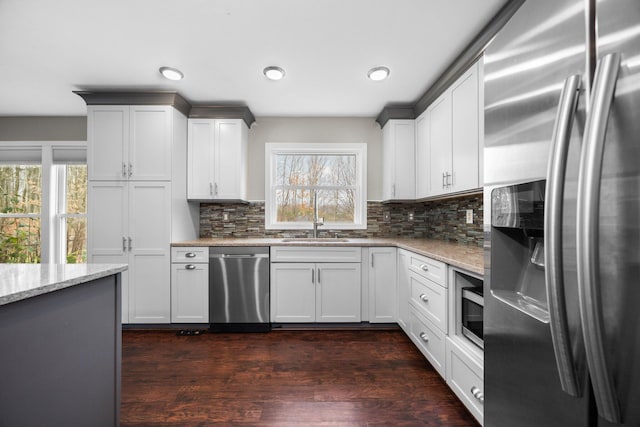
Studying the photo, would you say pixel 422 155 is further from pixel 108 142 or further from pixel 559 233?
pixel 108 142

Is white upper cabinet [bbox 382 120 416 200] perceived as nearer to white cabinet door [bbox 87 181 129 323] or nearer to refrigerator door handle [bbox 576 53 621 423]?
refrigerator door handle [bbox 576 53 621 423]

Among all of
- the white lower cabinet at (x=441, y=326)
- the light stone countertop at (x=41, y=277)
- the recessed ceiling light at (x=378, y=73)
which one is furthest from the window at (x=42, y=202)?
the white lower cabinet at (x=441, y=326)

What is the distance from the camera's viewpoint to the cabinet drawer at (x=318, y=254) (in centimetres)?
294

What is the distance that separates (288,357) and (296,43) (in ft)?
7.94

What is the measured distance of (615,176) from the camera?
1.83 ft

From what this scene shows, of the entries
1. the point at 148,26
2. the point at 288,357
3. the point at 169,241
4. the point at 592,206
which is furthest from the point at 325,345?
the point at 148,26

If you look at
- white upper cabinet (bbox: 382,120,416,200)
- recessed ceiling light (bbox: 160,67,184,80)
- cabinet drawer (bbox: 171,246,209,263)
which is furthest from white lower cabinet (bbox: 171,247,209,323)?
white upper cabinet (bbox: 382,120,416,200)

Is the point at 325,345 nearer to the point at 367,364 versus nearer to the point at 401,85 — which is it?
the point at 367,364

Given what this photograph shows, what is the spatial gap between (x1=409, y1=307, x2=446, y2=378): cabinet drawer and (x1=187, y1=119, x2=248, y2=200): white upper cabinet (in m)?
2.21

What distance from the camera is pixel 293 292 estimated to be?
2.92 metres

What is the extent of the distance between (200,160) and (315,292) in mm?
1899

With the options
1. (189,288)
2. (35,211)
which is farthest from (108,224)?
(35,211)

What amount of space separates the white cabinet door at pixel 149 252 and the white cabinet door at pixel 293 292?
1.07 m

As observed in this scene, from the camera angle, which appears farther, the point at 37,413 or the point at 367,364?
the point at 367,364
